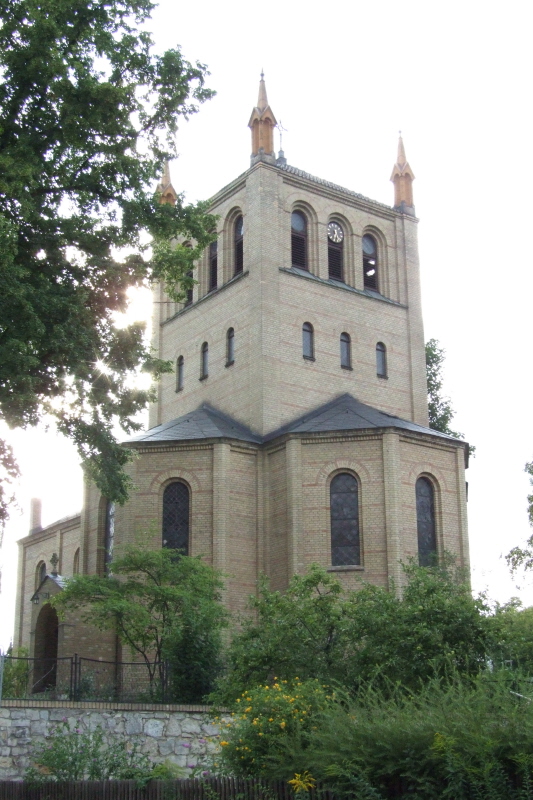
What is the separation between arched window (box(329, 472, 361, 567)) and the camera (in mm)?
31094

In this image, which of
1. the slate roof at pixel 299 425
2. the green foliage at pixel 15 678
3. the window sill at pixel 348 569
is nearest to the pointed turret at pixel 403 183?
the slate roof at pixel 299 425

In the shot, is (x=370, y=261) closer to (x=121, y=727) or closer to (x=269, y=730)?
(x=121, y=727)

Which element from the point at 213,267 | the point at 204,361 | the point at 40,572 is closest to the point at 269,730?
the point at 204,361

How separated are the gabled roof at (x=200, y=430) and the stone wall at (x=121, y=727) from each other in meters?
14.2

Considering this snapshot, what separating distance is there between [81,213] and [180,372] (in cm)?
1964

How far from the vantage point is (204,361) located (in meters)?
38.5

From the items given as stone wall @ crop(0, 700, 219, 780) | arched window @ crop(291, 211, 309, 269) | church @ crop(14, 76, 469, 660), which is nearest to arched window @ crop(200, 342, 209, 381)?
church @ crop(14, 76, 469, 660)

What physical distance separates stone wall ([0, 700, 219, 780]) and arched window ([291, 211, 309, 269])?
22.2 m

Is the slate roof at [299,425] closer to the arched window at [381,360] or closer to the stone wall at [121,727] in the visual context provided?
the arched window at [381,360]

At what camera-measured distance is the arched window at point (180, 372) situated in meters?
39.4

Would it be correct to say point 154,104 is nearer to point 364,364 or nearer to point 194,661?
point 194,661

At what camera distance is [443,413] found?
44.3 m

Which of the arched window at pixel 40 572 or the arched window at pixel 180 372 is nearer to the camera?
the arched window at pixel 180 372

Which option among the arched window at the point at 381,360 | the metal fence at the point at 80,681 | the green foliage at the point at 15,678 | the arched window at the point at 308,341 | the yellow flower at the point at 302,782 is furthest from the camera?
the arched window at the point at 381,360
